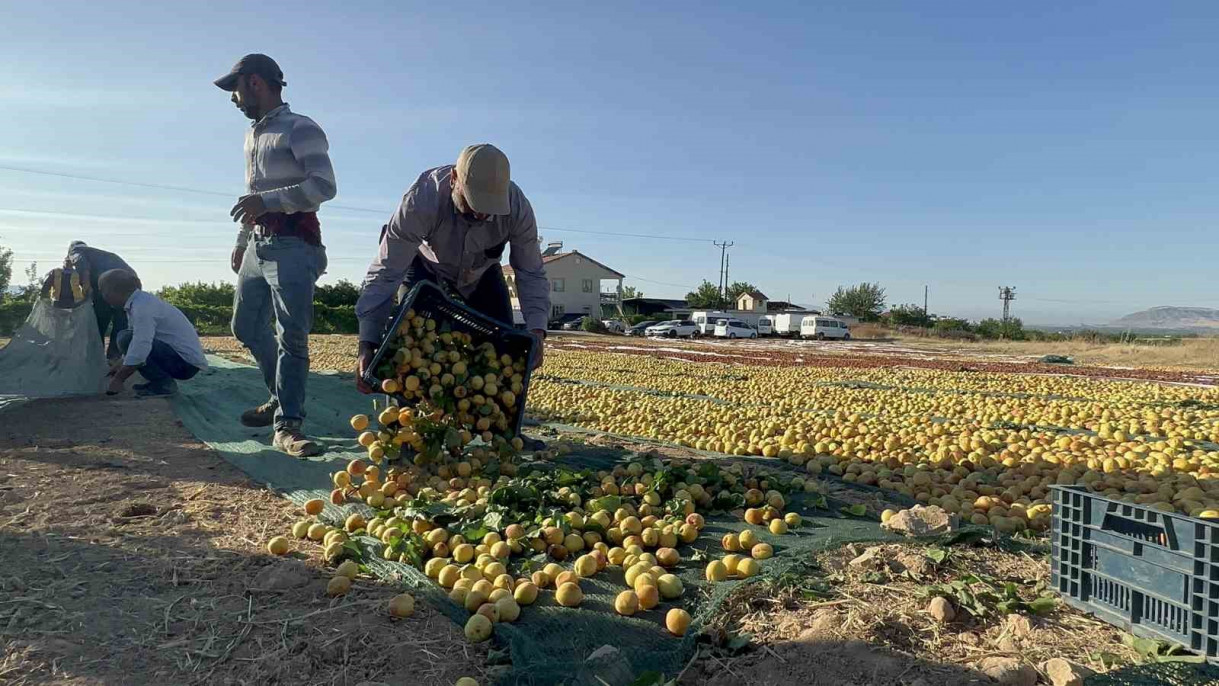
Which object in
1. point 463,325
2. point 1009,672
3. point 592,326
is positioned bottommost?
point 1009,672

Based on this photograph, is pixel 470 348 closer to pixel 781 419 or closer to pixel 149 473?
pixel 149 473

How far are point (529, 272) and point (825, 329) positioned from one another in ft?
141

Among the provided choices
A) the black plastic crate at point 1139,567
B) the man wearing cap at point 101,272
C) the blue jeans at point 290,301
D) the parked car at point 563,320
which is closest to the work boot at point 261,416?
the blue jeans at point 290,301

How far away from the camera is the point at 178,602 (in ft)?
7.85

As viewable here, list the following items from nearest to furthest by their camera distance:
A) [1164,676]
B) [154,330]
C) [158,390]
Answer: [1164,676], [154,330], [158,390]

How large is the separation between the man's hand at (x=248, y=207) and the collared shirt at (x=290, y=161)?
62 millimetres

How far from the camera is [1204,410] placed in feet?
25.5

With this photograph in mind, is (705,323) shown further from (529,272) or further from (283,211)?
(283,211)

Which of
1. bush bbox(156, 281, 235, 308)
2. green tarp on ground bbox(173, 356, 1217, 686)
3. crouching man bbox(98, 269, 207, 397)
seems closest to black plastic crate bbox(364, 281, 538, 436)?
green tarp on ground bbox(173, 356, 1217, 686)

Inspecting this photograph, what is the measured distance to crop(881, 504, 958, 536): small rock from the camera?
2869 mm

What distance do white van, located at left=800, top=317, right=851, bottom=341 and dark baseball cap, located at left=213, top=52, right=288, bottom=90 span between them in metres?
42.8

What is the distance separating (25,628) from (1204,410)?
33.4 ft

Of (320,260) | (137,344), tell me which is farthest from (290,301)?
(137,344)

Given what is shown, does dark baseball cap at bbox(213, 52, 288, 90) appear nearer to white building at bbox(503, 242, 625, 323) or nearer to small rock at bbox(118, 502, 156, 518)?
small rock at bbox(118, 502, 156, 518)
